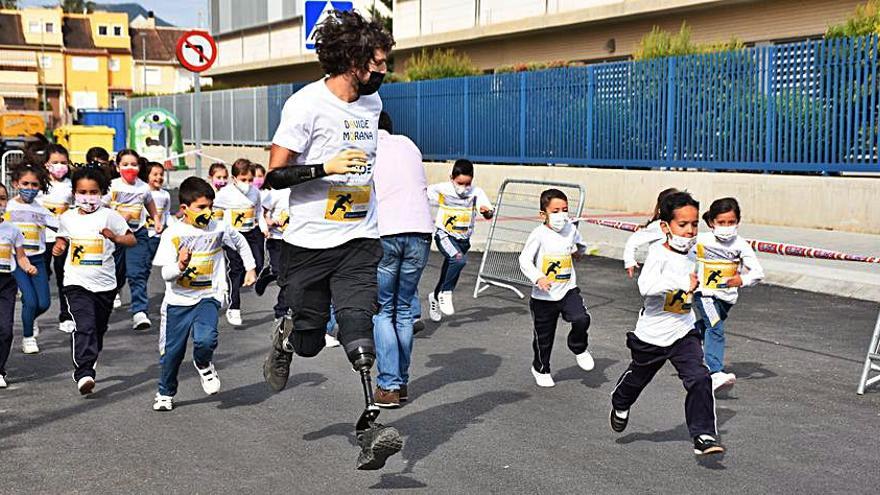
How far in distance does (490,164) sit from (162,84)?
9261 centimetres

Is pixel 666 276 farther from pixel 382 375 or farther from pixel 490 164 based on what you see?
pixel 490 164

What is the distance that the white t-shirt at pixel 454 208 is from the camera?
1121 centimetres

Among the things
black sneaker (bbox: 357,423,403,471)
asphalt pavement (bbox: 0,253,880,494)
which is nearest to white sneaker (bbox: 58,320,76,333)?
asphalt pavement (bbox: 0,253,880,494)

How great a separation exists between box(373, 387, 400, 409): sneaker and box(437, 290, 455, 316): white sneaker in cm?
476

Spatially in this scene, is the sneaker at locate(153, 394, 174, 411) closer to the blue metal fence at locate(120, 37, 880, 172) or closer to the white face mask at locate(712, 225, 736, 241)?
the white face mask at locate(712, 225, 736, 241)

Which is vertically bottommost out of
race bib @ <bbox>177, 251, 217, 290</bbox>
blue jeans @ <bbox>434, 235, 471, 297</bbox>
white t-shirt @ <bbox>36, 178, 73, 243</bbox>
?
blue jeans @ <bbox>434, 235, 471, 297</bbox>

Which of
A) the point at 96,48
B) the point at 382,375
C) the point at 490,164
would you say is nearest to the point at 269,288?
the point at 382,375

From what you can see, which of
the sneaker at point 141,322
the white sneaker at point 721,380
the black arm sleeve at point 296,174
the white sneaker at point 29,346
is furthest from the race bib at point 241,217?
the black arm sleeve at point 296,174

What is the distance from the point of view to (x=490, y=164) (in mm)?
27469

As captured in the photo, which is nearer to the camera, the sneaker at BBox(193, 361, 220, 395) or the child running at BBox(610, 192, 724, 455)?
the child running at BBox(610, 192, 724, 455)

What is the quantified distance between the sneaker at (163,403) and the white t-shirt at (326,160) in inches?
76.6

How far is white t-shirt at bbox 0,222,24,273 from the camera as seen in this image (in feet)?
28.8

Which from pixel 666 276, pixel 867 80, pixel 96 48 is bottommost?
pixel 666 276

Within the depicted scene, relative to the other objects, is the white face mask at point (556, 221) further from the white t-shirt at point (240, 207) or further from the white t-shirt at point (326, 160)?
the white t-shirt at point (240, 207)
